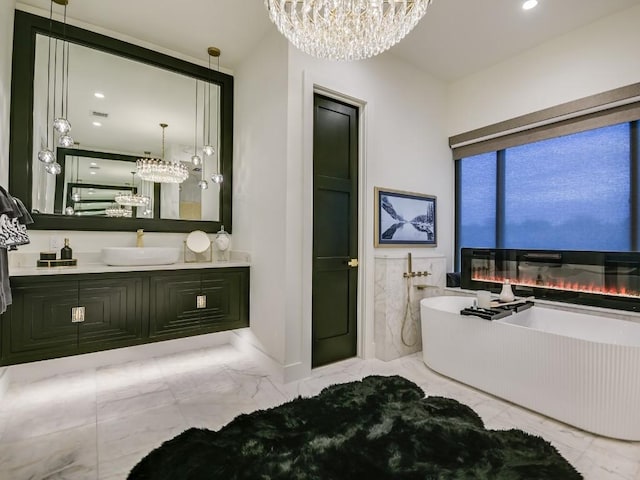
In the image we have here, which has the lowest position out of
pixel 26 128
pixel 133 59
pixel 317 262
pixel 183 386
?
pixel 183 386

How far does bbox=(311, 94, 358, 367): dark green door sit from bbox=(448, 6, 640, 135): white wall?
1.75m

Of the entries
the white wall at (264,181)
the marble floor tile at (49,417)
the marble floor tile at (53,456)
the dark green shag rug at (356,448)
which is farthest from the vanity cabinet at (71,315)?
the dark green shag rug at (356,448)

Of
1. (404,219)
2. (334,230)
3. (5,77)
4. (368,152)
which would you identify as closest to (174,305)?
(334,230)

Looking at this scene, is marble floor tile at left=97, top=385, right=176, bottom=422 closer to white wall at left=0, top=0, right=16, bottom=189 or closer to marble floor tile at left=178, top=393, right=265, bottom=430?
marble floor tile at left=178, top=393, right=265, bottom=430

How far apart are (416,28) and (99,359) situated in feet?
14.9

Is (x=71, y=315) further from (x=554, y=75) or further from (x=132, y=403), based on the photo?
(x=554, y=75)

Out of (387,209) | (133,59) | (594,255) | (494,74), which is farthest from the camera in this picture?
(494,74)

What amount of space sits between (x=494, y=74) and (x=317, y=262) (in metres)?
3.22

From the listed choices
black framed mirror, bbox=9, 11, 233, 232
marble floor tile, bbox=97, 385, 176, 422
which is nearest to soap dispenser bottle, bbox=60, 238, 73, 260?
black framed mirror, bbox=9, 11, 233, 232

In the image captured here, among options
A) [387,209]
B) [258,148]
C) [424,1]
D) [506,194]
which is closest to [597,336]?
[506,194]

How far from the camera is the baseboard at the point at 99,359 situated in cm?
252

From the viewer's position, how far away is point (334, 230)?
3137 millimetres

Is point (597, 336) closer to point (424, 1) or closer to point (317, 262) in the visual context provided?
point (317, 262)

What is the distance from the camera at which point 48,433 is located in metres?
1.93
